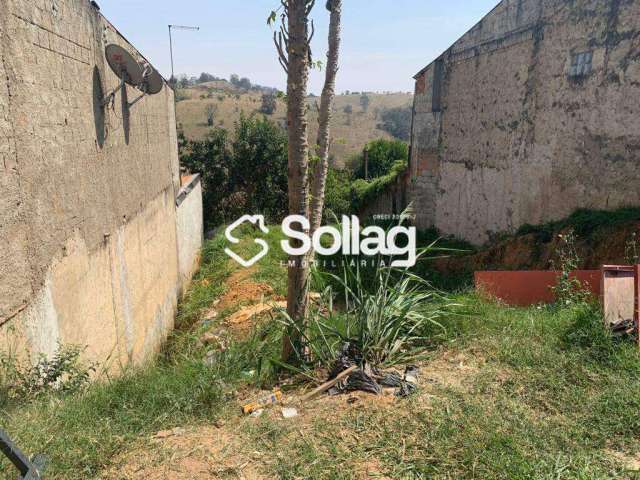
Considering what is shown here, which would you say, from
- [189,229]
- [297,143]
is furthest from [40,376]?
[189,229]

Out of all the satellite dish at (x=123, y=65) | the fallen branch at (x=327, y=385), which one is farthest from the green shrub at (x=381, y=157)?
the fallen branch at (x=327, y=385)

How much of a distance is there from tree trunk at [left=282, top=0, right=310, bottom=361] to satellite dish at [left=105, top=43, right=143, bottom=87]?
241 centimetres

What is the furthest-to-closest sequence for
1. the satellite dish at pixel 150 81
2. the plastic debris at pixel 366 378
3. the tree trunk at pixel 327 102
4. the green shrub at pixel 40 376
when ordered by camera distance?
the satellite dish at pixel 150 81
the tree trunk at pixel 327 102
the plastic debris at pixel 366 378
the green shrub at pixel 40 376

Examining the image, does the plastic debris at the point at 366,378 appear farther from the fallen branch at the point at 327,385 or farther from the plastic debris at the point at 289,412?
the plastic debris at the point at 289,412

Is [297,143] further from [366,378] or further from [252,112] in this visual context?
[252,112]

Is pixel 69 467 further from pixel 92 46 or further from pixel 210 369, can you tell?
pixel 92 46

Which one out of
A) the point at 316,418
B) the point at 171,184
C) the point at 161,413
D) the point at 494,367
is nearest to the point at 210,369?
the point at 161,413

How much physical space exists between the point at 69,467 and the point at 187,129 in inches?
1269

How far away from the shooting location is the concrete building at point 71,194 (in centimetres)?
277

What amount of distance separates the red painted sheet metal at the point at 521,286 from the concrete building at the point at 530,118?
2.46 m

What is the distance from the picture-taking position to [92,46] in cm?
427

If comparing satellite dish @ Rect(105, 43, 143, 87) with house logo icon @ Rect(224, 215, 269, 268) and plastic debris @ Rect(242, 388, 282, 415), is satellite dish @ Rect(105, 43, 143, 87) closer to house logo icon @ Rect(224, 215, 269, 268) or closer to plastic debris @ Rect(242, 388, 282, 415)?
plastic debris @ Rect(242, 388, 282, 415)

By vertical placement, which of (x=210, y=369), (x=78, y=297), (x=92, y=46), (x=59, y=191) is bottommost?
(x=210, y=369)

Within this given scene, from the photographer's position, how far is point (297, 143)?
3285mm
